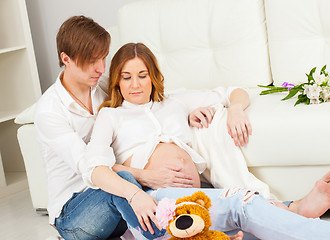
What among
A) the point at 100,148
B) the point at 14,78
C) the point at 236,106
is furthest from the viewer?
the point at 14,78

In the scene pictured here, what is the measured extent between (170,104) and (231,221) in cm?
58

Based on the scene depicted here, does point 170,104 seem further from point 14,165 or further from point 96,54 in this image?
point 14,165

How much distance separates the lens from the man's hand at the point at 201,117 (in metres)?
2.06

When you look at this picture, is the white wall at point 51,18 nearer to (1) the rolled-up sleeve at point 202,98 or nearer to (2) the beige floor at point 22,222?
(2) the beige floor at point 22,222

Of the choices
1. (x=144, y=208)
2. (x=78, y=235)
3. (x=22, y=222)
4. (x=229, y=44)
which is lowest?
(x=22, y=222)

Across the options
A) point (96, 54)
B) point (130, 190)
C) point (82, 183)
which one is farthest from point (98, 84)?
point (130, 190)

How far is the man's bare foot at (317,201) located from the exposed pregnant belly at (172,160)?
373 millimetres

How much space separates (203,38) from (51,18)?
1315 mm

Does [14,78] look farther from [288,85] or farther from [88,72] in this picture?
[288,85]

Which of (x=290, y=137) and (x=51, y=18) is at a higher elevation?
(x=51, y=18)

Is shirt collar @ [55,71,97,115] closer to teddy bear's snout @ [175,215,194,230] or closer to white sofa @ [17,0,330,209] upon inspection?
white sofa @ [17,0,330,209]

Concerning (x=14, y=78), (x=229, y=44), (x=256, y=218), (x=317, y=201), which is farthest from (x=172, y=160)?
(x=14, y=78)

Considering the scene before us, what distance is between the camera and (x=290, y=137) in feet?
6.38

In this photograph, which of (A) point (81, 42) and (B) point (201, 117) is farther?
(B) point (201, 117)
